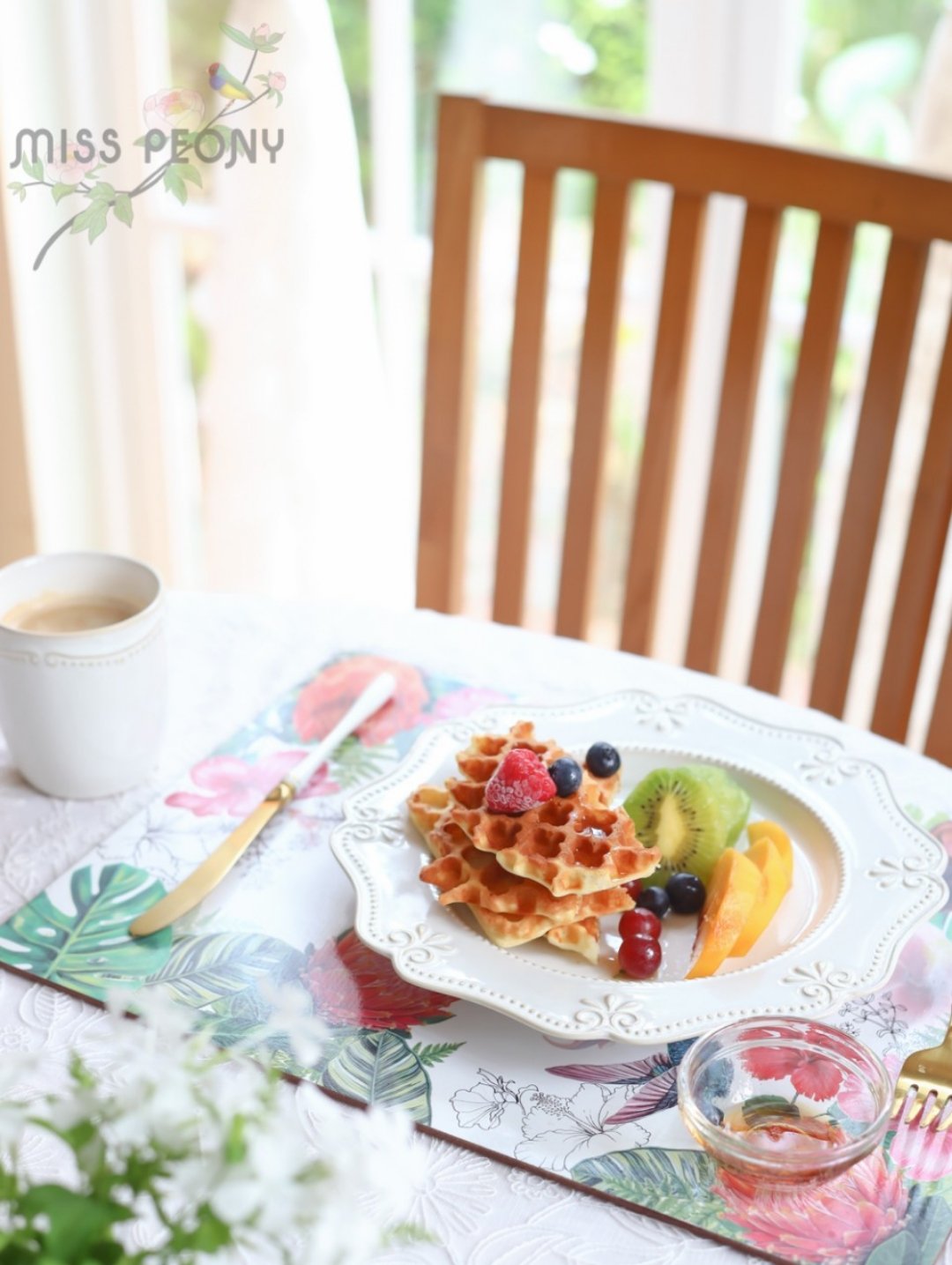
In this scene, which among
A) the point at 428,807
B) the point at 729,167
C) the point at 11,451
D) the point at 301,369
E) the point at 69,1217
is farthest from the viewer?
→ the point at 11,451

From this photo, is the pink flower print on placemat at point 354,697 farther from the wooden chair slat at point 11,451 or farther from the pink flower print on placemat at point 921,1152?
the wooden chair slat at point 11,451

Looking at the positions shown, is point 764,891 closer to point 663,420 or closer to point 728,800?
point 728,800

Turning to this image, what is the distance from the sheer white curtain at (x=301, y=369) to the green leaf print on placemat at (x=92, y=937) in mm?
1255

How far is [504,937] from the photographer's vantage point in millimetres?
820

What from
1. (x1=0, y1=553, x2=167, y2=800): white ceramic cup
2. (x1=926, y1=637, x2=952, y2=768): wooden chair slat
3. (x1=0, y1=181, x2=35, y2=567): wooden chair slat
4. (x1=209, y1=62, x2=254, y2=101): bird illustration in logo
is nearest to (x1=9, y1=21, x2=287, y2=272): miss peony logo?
(x1=209, y1=62, x2=254, y2=101): bird illustration in logo

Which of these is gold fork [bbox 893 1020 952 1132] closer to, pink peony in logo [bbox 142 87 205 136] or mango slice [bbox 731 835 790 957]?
mango slice [bbox 731 835 790 957]

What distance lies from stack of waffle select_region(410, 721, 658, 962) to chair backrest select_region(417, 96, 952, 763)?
2.15 feet

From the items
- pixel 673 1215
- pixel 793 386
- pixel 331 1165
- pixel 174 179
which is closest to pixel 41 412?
pixel 793 386

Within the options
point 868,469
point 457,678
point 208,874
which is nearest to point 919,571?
point 868,469

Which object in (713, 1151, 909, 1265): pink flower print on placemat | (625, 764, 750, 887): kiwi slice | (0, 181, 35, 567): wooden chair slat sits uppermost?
(625, 764, 750, 887): kiwi slice

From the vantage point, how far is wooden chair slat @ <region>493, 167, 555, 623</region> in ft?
4.77

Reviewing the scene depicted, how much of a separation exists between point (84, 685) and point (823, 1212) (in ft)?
1.89

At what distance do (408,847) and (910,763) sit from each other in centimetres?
43

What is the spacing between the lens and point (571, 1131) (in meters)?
0.73
